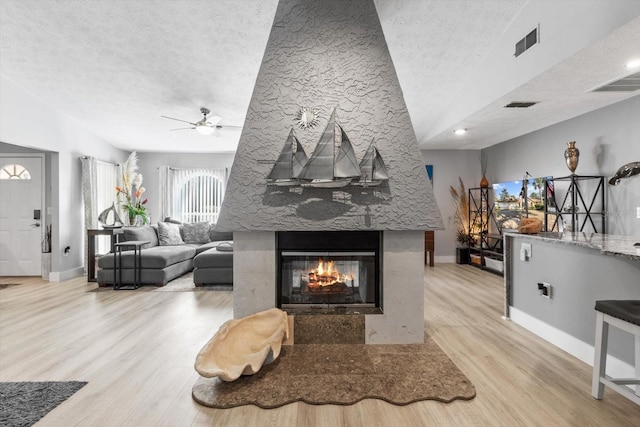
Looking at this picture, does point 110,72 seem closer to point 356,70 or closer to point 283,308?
point 356,70

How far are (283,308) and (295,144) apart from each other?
134 centimetres

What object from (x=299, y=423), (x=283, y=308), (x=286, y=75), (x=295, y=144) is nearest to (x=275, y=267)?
(x=283, y=308)

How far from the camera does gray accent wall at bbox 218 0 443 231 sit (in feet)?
8.86

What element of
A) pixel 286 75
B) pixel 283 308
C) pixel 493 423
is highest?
pixel 286 75

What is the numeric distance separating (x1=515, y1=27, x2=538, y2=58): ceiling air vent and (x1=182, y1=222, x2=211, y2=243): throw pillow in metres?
5.99

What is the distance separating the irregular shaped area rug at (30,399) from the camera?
72.7 inches

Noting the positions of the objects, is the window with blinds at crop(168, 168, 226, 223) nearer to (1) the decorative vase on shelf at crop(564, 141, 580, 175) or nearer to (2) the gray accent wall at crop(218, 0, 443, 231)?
(2) the gray accent wall at crop(218, 0, 443, 231)

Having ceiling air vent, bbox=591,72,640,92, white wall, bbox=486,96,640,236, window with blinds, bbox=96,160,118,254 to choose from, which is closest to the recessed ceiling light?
ceiling air vent, bbox=591,72,640,92

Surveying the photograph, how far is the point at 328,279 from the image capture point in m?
2.92

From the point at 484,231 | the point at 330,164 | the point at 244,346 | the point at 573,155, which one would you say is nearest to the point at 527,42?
the point at 573,155

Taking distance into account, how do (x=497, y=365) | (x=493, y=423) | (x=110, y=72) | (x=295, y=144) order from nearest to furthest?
(x=493, y=423)
(x=497, y=365)
(x=295, y=144)
(x=110, y=72)

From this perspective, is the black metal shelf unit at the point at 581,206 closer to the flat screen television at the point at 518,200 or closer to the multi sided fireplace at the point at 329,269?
the flat screen television at the point at 518,200

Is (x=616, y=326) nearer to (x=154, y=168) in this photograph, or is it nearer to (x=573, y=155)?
(x=573, y=155)

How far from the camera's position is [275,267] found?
2.79 meters
